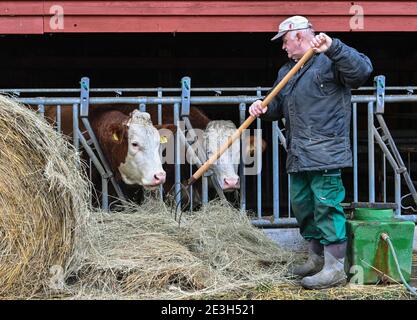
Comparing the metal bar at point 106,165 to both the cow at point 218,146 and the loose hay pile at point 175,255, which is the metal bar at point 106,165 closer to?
the loose hay pile at point 175,255

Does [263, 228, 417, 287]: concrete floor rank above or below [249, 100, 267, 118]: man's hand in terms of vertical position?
below

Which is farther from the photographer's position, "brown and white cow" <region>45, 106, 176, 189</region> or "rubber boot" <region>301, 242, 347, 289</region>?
"brown and white cow" <region>45, 106, 176, 189</region>

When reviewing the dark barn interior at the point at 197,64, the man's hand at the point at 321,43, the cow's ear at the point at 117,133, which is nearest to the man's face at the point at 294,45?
the man's hand at the point at 321,43

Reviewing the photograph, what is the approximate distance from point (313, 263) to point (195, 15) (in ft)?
10.5

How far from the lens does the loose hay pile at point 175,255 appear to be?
4.07 metres

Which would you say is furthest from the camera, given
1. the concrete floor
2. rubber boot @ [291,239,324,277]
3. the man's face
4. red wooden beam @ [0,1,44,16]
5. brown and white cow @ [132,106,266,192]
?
red wooden beam @ [0,1,44,16]

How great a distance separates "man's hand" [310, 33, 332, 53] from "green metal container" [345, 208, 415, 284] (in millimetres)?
1244

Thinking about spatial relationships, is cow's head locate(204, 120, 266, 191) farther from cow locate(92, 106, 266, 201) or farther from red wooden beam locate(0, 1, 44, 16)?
red wooden beam locate(0, 1, 44, 16)

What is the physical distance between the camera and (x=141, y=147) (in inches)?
225

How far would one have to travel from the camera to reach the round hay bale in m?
3.85

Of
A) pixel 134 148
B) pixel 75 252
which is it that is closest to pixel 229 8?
pixel 134 148

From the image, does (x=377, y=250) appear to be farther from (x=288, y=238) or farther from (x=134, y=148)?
(x=134, y=148)

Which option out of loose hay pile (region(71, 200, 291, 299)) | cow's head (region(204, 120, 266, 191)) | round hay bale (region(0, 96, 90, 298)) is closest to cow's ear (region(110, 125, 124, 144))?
loose hay pile (region(71, 200, 291, 299))
